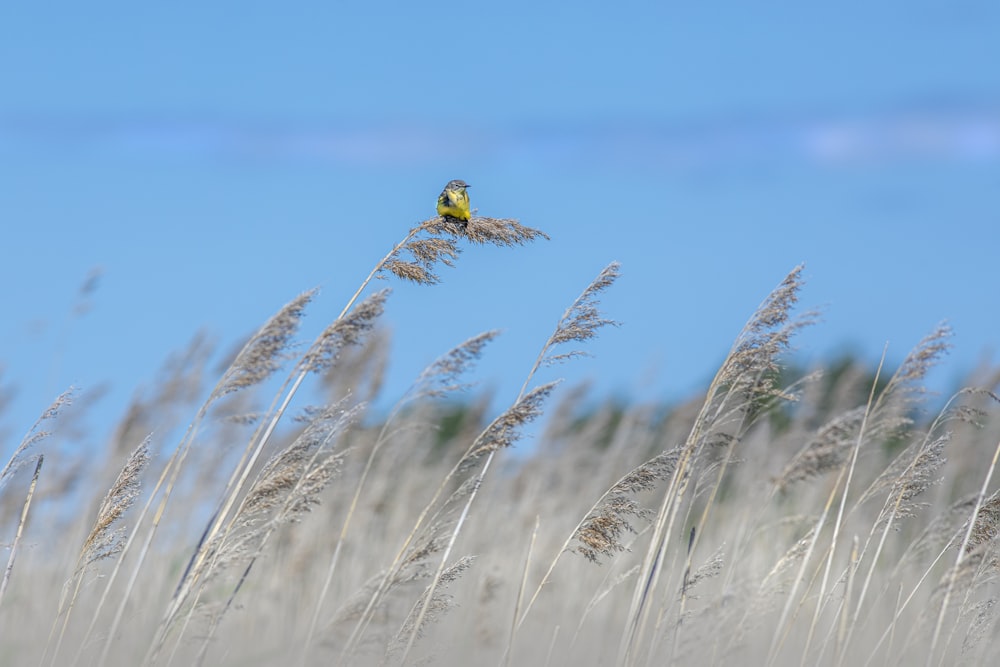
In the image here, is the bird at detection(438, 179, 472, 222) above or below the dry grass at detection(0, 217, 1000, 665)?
above

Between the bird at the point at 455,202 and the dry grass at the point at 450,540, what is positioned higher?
the bird at the point at 455,202

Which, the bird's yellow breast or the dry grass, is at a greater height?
the bird's yellow breast

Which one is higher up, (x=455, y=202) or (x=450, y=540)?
(x=455, y=202)

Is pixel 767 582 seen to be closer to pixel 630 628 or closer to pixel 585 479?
pixel 630 628

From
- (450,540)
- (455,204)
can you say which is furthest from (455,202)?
(450,540)

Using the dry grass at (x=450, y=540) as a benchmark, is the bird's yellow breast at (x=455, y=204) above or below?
above

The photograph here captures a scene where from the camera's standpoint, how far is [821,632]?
683cm

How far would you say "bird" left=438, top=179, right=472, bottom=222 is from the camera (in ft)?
14.6

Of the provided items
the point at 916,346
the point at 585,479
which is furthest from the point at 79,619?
the point at 585,479

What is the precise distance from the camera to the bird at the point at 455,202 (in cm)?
445

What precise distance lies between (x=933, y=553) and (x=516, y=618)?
6.74 feet

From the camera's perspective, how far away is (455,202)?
16.1 feet

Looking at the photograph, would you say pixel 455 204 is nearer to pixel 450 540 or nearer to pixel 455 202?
pixel 455 202

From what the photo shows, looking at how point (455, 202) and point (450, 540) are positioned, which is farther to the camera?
point (455, 202)
